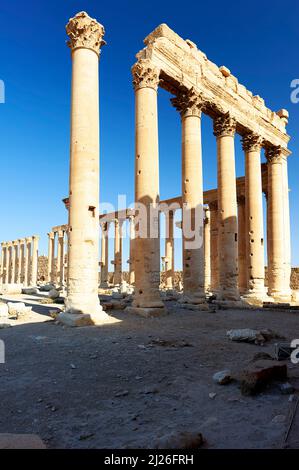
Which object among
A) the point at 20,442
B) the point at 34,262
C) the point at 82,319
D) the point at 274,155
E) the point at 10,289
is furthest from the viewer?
the point at 34,262

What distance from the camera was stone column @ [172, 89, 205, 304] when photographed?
52.3ft

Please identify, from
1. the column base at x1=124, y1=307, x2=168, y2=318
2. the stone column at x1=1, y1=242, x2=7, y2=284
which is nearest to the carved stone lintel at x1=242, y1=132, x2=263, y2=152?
the column base at x1=124, y1=307, x2=168, y2=318

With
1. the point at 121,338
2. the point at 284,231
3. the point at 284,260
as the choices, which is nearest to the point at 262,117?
the point at 284,231

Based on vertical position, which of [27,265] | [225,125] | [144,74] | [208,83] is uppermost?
[208,83]

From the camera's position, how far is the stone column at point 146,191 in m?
13.5

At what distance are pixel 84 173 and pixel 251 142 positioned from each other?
13.0m

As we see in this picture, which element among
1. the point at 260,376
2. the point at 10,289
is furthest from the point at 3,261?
the point at 260,376

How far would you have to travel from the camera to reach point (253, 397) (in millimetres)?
4488

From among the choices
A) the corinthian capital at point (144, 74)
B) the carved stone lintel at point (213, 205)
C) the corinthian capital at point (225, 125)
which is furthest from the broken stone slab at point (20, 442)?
the carved stone lintel at point (213, 205)

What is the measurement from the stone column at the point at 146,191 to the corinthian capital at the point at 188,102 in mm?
2613

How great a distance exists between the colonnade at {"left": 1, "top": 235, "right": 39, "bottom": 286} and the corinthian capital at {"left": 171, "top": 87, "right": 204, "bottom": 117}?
106 feet

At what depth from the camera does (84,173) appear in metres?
11.4

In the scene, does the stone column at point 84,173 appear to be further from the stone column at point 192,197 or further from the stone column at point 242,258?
the stone column at point 242,258

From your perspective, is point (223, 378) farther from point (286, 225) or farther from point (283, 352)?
point (286, 225)
